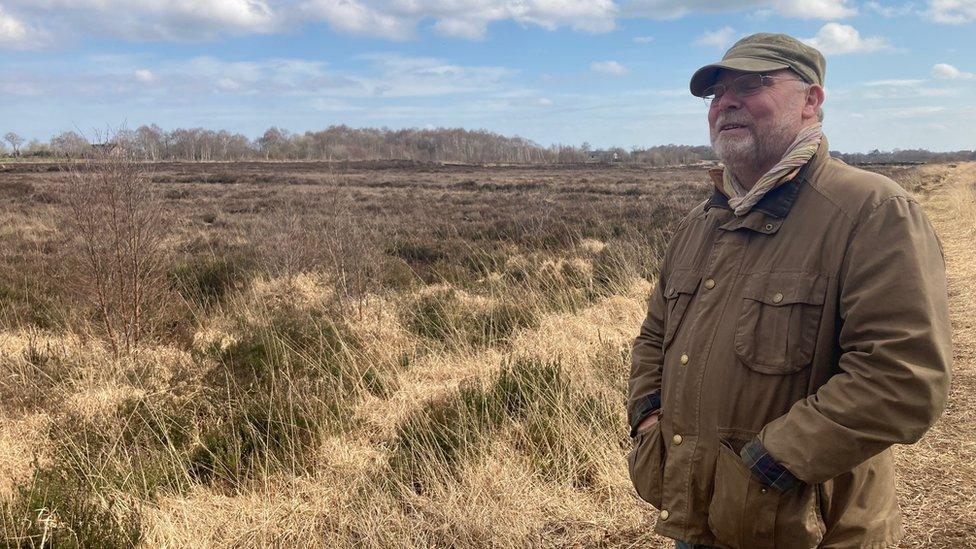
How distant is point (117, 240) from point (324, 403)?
118 inches

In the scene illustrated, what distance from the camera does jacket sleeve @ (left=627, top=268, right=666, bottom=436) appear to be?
81.7 inches

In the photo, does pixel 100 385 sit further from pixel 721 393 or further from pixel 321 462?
pixel 721 393

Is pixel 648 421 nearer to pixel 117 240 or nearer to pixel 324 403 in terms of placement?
pixel 324 403

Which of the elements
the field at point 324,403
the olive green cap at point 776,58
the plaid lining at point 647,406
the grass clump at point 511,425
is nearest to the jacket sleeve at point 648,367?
the plaid lining at point 647,406

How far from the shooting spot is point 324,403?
453 centimetres

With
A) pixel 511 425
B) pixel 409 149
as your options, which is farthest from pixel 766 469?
pixel 409 149

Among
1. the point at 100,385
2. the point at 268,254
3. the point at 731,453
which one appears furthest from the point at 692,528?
the point at 268,254

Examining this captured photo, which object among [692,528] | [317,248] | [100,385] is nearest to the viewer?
[692,528]

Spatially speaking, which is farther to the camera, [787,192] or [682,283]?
[682,283]

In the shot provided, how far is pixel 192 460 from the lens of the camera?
3992 mm

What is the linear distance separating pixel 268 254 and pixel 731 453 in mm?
8314

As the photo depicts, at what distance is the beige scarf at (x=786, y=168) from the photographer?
5.46 ft

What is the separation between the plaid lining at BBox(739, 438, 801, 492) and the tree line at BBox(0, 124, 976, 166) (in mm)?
75855

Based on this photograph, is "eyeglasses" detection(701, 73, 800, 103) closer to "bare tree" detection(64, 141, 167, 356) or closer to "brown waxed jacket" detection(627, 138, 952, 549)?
"brown waxed jacket" detection(627, 138, 952, 549)
